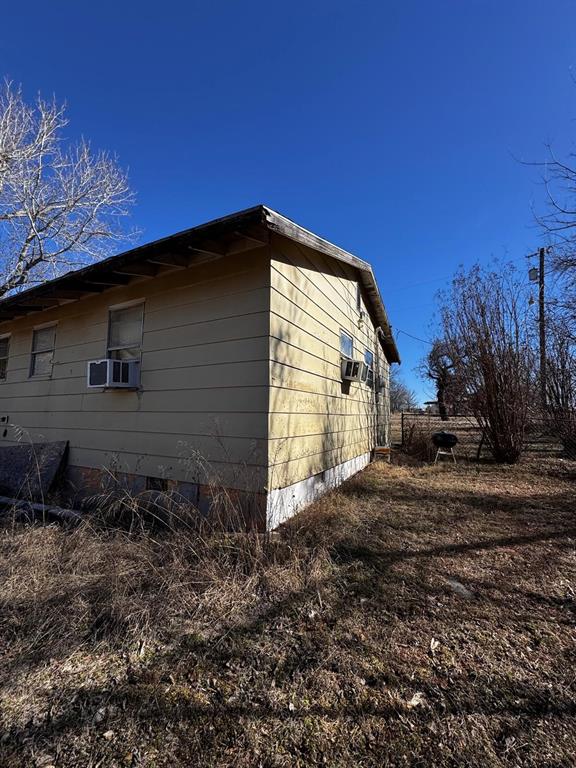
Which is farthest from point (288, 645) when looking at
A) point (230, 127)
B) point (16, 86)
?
point (16, 86)

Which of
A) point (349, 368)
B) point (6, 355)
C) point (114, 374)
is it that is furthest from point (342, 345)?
point (6, 355)

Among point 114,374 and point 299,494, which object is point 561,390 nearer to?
point 299,494

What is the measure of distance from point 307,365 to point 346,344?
7.07 ft

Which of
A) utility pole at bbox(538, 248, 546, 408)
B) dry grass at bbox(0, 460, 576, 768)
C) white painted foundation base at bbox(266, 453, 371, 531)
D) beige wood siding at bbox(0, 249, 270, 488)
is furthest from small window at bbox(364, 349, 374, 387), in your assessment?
dry grass at bbox(0, 460, 576, 768)

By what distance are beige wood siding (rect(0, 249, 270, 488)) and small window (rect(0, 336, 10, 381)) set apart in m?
2.36

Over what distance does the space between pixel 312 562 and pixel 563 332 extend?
24.1 ft

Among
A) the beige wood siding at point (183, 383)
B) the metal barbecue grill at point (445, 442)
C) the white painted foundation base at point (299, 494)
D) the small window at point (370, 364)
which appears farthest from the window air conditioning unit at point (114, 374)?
the metal barbecue grill at point (445, 442)

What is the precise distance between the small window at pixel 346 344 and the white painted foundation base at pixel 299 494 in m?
2.02

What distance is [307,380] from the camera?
437cm

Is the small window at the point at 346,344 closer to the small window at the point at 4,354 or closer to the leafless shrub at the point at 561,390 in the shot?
the leafless shrub at the point at 561,390

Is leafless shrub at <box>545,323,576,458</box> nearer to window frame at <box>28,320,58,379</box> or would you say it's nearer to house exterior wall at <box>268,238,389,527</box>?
house exterior wall at <box>268,238,389,527</box>

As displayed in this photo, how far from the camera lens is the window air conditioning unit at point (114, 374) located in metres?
4.28

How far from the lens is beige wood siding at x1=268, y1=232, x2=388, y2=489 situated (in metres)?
3.60

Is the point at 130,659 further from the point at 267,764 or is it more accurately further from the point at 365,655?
the point at 365,655
